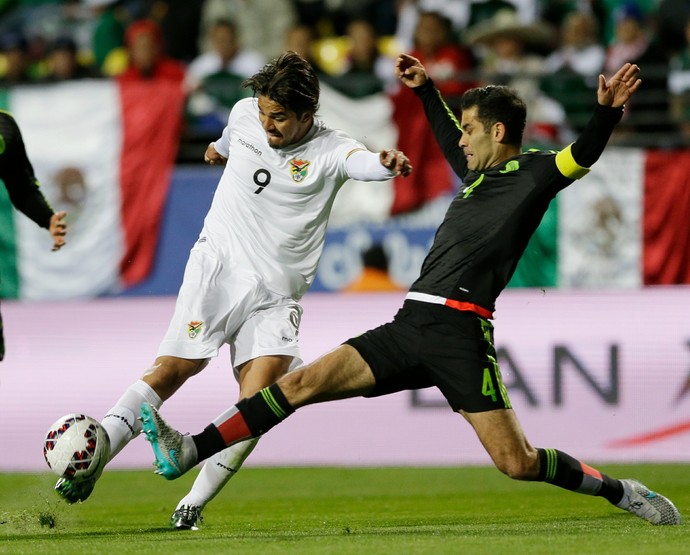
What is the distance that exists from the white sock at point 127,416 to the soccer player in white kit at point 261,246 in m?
0.17

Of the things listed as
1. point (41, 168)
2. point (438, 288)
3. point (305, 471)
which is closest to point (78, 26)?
point (41, 168)

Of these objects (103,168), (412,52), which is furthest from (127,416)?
(412,52)

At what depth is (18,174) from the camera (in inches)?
297

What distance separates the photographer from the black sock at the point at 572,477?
658 centimetres

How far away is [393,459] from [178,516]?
4048 millimetres

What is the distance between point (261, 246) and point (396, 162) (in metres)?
1.06

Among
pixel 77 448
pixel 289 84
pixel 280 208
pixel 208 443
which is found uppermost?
pixel 289 84

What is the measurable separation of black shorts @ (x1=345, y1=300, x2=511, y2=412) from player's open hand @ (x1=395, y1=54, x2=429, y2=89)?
5.06ft

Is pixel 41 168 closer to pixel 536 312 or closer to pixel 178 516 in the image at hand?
pixel 536 312

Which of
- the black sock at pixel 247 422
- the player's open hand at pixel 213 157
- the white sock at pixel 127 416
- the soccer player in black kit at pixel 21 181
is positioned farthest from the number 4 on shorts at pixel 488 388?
the soccer player in black kit at pixel 21 181

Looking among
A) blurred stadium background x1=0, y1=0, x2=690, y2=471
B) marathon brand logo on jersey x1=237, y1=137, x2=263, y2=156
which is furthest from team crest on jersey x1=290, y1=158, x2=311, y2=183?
blurred stadium background x1=0, y1=0, x2=690, y2=471

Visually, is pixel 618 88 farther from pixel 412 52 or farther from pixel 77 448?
pixel 412 52

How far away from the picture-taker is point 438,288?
6633 mm

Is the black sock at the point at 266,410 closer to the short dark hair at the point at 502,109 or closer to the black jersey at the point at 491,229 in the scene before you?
the black jersey at the point at 491,229
